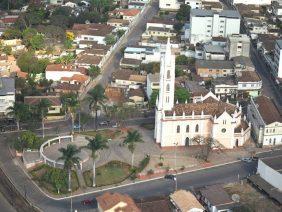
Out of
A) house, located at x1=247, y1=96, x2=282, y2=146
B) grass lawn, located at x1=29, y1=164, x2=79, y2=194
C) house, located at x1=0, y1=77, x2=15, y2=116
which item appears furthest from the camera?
house, located at x1=0, y1=77, x2=15, y2=116

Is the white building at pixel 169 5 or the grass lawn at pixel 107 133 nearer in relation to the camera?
the grass lawn at pixel 107 133

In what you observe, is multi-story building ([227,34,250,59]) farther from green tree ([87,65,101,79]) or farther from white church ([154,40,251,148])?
white church ([154,40,251,148])

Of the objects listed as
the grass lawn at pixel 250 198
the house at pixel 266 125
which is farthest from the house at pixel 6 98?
the grass lawn at pixel 250 198

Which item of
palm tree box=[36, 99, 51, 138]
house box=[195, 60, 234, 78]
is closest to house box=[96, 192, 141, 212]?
palm tree box=[36, 99, 51, 138]

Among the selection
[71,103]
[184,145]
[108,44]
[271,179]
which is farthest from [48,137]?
[108,44]

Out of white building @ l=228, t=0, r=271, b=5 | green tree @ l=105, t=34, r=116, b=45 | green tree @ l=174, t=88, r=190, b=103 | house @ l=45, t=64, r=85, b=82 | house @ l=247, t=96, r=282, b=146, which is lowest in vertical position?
house @ l=247, t=96, r=282, b=146

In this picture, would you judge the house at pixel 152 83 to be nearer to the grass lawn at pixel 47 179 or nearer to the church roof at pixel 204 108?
the church roof at pixel 204 108
